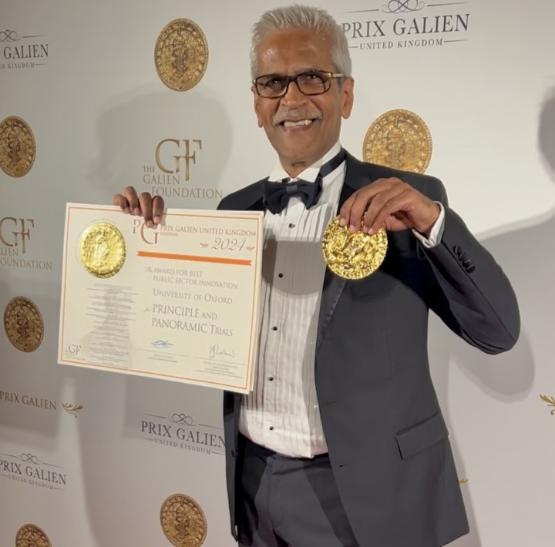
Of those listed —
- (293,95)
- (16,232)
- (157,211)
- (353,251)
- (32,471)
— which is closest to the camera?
(353,251)

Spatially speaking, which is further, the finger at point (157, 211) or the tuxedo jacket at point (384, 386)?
the finger at point (157, 211)

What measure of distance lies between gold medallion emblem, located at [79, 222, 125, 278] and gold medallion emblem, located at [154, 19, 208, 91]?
0.67 meters

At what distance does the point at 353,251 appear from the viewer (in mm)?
1100

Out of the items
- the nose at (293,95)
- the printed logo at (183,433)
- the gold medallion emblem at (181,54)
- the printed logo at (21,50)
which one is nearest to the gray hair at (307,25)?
the nose at (293,95)

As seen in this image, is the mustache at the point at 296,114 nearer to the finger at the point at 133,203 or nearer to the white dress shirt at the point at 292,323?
the white dress shirt at the point at 292,323

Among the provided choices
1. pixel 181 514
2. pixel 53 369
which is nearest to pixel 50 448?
pixel 53 369

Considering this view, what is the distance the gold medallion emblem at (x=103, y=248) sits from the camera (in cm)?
136

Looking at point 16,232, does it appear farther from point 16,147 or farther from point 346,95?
point 346,95

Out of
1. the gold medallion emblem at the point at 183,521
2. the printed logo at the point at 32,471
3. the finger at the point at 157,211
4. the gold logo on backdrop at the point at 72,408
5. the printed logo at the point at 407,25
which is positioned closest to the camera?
the finger at the point at 157,211

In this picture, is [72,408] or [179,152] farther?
[72,408]

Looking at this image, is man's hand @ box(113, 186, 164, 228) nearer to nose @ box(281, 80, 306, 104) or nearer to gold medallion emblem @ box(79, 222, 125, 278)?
gold medallion emblem @ box(79, 222, 125, 278)

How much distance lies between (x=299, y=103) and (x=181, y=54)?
0.74 m

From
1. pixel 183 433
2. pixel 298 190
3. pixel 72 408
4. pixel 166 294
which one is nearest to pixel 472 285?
pixel 298 190

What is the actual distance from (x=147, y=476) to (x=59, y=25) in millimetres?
1637
